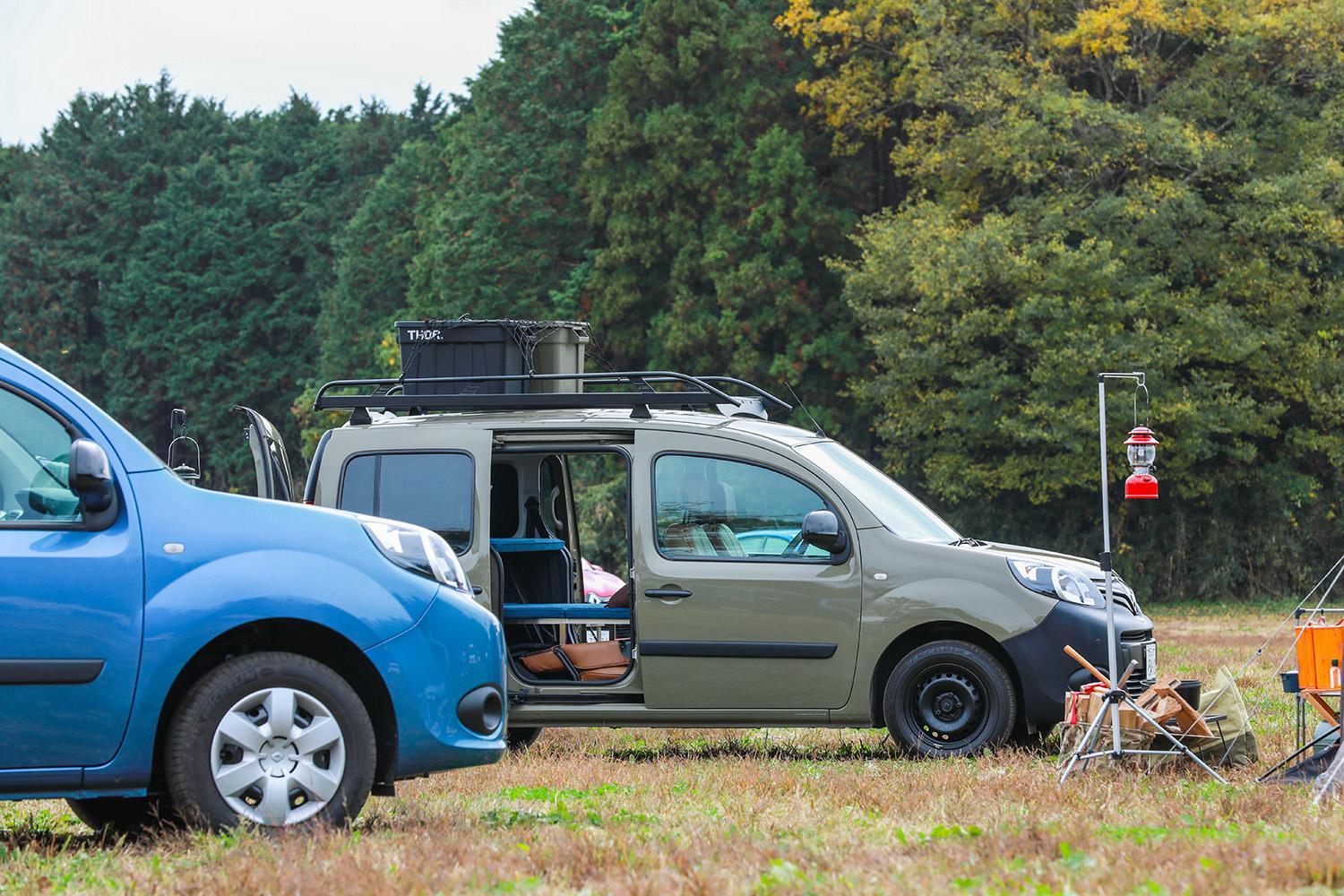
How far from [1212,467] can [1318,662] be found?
83.9 feet

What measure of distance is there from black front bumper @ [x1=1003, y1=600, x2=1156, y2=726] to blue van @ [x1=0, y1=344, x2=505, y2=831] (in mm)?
3940

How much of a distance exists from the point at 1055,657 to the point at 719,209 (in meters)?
27.9

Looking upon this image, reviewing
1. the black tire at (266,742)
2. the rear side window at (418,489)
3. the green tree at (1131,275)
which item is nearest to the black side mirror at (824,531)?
the rear side window at (418,489)

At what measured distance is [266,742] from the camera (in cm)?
630

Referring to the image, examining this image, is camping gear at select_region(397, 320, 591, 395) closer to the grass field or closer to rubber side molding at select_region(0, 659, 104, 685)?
the grass field

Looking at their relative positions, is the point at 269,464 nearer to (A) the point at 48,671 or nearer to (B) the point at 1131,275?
(A) the point at 48,671

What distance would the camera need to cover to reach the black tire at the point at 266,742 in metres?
6.24

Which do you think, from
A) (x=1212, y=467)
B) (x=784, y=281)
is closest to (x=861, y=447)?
(x=784, y=281)

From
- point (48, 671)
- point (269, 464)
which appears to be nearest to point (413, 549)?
point (48, 671)

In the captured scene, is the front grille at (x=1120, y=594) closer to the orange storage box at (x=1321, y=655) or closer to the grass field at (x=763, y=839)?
the grass field at (x=763, y=839)

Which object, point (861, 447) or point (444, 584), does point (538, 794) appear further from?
point (861, 447)

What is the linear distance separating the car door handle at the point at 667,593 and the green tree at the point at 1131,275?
21.2m

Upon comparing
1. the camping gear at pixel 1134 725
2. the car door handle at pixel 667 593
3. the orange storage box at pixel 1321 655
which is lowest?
Result: the camping gear at pixel 1134 725

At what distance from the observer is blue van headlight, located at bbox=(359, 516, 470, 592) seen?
6.65m
